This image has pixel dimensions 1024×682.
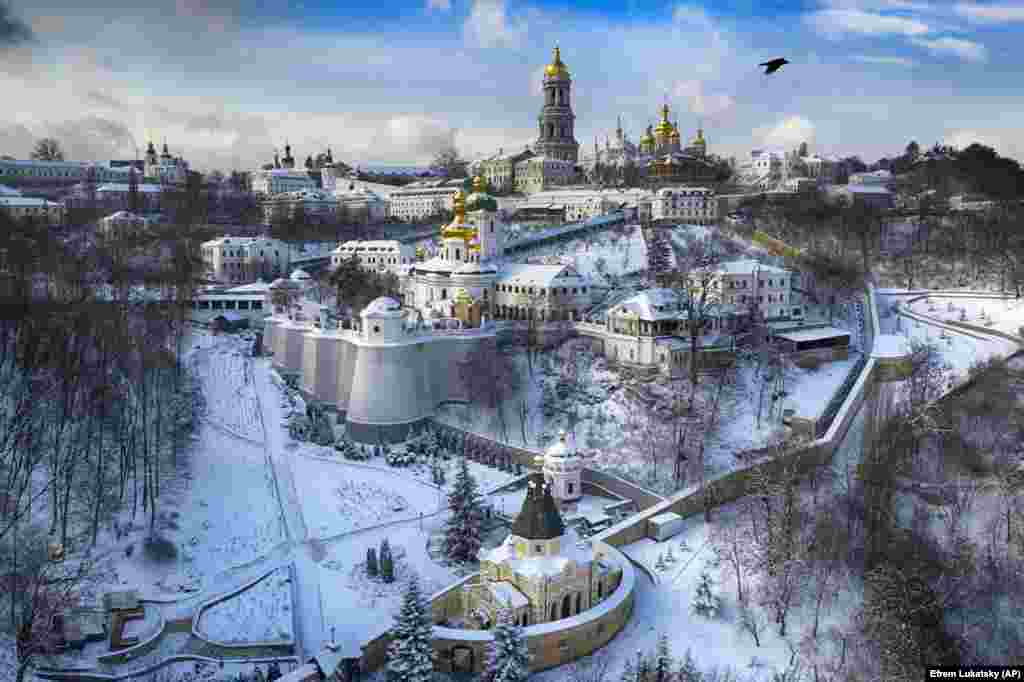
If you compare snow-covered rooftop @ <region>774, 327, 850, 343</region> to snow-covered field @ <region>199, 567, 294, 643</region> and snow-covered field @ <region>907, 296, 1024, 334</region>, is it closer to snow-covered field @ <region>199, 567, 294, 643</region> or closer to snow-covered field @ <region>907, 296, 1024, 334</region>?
snow-covered field @ <region>907, 296, 1024, 334</region>

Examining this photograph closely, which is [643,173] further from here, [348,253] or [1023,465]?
[1023,465]

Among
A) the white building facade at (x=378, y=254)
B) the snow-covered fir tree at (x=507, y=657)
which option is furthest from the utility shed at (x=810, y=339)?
the white building facade at (x=378, y=254)

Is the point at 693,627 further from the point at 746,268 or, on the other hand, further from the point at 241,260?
the point at 241,260

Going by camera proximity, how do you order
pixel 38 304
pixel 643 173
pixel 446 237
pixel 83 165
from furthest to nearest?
pixel 83 165, pixel 643 173, pixel 446 237, pixel 38 304

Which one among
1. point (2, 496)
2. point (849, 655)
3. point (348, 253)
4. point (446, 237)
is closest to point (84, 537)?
point (2, 496)

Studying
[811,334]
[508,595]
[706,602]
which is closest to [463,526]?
[508,595]

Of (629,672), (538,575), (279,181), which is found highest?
(279,181)
